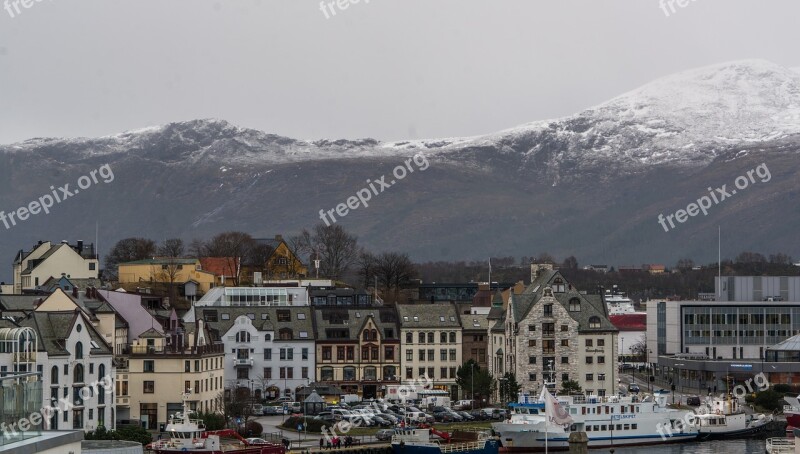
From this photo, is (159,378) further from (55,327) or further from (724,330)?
(724,330)

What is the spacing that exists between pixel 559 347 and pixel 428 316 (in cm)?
1217

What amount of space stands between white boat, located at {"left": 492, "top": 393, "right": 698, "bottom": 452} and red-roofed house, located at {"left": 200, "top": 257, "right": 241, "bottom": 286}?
7737 cm

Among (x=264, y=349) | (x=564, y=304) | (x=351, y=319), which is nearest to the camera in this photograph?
(x=264, y=349)

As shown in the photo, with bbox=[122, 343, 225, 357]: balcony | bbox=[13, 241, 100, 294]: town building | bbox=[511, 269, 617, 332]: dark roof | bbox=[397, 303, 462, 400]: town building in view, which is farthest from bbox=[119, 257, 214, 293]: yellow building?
bbox=[122, 343, 225, 357]: balcony

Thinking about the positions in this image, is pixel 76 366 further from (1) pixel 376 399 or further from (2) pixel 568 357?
(2) pixel 568 357

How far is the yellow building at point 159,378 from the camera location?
107875 millimetres

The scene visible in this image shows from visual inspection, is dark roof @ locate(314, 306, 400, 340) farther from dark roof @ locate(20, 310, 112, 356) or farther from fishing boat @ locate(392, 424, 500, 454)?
dark roof @ locate(20, 310, 112, 356)

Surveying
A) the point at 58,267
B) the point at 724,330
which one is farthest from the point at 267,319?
the point at 724,330

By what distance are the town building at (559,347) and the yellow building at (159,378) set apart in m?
28.6

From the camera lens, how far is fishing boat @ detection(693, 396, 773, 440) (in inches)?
4572

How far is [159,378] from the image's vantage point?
4269 inches

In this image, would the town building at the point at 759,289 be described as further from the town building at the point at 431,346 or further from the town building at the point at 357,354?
the town building at the point at 357,354

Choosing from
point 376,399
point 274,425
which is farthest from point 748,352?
point 274,425

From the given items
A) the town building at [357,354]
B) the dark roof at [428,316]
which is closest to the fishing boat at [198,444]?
the town building at [357,354]
